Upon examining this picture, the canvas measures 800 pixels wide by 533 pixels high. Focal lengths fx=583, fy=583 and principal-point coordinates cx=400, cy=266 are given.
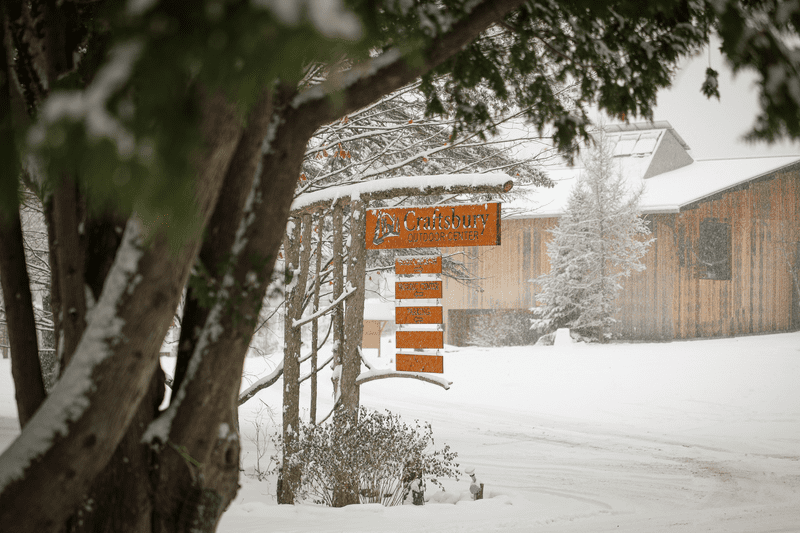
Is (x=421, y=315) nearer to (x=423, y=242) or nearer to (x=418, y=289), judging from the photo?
(x=418, y=289)

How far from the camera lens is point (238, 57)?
0.90 meters

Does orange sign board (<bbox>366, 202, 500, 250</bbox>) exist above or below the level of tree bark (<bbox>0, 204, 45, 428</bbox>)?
above

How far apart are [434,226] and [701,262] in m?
18.9

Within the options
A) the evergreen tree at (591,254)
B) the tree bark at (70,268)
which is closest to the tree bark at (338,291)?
the tree bark at (70,268)

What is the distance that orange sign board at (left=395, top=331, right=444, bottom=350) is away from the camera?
25.3 feet

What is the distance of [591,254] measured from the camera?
69.1 ft

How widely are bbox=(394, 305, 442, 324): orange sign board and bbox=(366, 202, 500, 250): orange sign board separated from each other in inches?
39.4

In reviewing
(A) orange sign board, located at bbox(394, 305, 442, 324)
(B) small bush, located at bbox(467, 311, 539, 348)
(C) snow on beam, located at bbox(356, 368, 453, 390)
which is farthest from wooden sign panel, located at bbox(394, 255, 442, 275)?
(B) small bush, located at bbox(467, 311, 539, 348)

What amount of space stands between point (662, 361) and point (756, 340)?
5363 mm

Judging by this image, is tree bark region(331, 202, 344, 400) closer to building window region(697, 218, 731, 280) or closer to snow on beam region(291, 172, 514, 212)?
snow on beam region(291, 172, 514, 212)

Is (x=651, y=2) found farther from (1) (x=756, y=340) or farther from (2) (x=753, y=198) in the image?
(2) (x=753, y=198)

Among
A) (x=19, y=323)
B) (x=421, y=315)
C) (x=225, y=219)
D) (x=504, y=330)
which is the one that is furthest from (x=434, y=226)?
(x=504, y=330)

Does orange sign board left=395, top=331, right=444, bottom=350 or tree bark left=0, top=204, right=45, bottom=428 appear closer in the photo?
tree bark left=0, top=204, right=45, bottom=428

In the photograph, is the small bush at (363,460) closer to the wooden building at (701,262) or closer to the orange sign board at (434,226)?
the orange sign board at (434,226)
